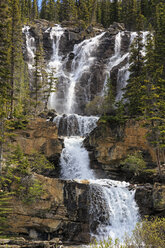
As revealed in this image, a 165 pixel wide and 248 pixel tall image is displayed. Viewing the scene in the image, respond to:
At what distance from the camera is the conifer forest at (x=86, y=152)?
15500 millimetres

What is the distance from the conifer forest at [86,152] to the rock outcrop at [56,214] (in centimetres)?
6

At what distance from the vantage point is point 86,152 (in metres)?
26.8

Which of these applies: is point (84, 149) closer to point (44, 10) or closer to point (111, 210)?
point (111, 210)

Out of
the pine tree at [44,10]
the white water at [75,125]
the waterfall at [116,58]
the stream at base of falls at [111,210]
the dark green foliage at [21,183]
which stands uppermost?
the pine tree at [44,10]

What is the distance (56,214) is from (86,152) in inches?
440

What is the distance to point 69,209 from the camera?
17.1 m

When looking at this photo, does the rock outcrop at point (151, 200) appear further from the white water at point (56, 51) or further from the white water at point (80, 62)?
the white water at point (56, 51)

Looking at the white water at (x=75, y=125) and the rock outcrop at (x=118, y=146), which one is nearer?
the rock outcrop at (x=118, y=146)

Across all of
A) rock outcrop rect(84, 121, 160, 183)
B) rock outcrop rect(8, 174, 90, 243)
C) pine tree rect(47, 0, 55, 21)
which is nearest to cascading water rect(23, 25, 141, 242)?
rock outcrop rect(8, 174, 90, 243)

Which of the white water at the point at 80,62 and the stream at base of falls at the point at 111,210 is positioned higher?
the white water at the point at 80,62

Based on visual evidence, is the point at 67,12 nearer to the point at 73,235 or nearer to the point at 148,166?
the point at 148,166

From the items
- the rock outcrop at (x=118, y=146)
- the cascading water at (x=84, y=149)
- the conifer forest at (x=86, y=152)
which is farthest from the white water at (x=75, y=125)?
the rock outcrop at (x=118, y=146)

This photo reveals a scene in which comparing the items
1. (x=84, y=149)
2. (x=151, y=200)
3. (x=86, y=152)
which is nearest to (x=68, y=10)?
(x=84, y=149)

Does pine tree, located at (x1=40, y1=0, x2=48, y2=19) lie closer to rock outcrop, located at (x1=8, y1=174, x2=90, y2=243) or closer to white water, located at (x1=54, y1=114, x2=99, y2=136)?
white water, located at (x1=54, y1=114, x2=99, y2=136)
